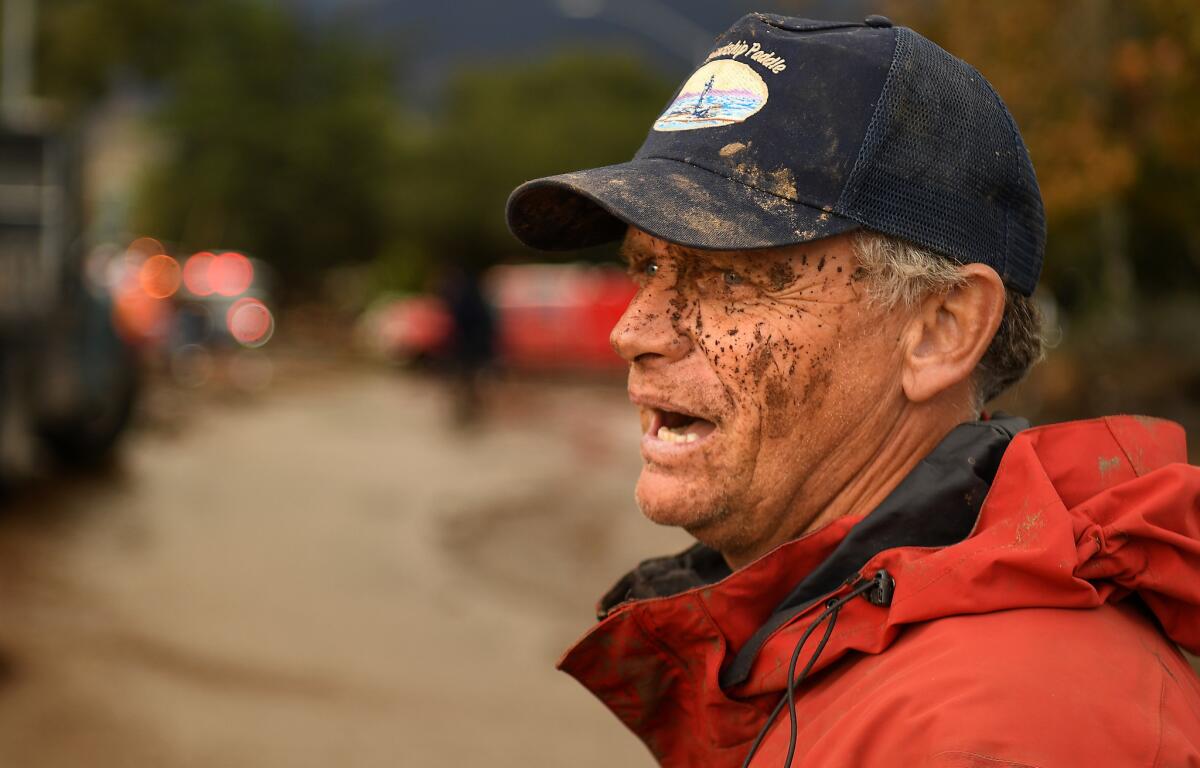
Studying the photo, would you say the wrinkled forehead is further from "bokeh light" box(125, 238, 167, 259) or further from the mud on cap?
"bokeh light" box(125, 238, 167, 259)

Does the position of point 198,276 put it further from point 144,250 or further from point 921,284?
point 921,284

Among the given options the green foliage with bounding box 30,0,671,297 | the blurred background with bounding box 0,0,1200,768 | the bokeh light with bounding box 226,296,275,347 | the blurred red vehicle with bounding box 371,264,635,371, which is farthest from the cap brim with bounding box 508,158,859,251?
the green foliage with bounding box 30,0,671,297

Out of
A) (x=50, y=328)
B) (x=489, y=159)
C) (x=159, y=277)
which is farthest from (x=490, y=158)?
(x=50, y=328)

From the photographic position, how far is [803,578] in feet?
5.94

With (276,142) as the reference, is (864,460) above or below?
above

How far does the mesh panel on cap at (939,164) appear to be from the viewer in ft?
5.74

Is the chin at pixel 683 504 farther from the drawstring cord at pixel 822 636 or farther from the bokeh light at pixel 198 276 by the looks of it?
the bokeh light at pixel 198 276

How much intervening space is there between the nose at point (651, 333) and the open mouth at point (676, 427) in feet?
0.28

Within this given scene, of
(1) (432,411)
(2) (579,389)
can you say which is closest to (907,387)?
(1) (432,411)

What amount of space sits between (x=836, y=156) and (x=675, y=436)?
487 mm

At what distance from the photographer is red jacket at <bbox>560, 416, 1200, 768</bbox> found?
55.9 inches

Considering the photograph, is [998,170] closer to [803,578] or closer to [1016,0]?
[803,578]

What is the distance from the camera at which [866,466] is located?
6.52 ft

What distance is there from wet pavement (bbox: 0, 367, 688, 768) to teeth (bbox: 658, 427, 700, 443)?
4129 millimetres
